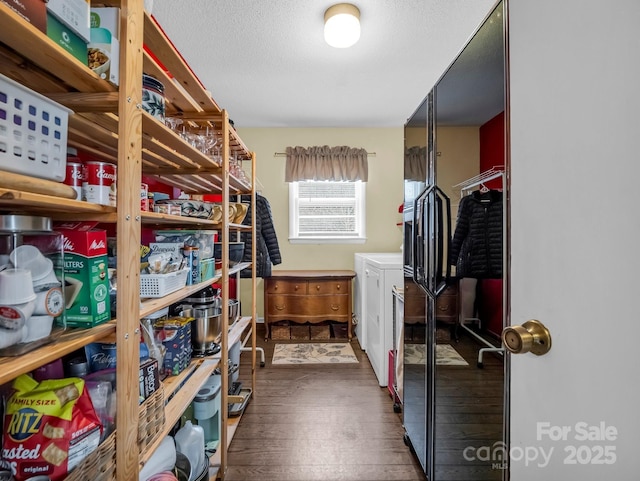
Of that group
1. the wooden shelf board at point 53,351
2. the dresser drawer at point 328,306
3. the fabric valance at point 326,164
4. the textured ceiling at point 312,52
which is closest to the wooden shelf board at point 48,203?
the wooden shelf board at point 53,351

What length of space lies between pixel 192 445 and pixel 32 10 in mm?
1525

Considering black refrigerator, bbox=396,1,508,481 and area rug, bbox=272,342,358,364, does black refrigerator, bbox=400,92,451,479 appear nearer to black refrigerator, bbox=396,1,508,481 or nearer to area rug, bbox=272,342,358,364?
black refrigerator, bbox=396,1,508,481

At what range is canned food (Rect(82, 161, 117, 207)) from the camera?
74cm

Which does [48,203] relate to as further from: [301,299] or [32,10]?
[301,299]

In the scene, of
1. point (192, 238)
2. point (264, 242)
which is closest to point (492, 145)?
point (192, 238)

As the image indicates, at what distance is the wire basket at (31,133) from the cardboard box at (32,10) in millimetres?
134

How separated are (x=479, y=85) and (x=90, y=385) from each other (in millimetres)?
1452

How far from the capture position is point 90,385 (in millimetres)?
782

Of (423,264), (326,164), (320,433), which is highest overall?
(326,164)

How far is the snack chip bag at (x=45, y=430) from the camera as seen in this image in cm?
62

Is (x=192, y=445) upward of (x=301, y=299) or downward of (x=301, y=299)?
downward

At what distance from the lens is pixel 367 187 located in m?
4.09
